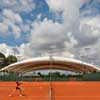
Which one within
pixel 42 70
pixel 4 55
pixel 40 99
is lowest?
pixel 40 99

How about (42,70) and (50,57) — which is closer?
(50,57)

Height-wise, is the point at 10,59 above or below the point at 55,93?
above

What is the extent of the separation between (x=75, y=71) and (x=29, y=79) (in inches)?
503

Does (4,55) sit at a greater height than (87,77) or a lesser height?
greater

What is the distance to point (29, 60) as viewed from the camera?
191ft

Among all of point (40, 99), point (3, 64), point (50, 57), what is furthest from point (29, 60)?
point (3, 64)

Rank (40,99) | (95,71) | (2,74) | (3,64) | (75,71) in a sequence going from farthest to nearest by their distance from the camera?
(3,64) → (75,71) → (2,74) → (95,71) → (40,99)

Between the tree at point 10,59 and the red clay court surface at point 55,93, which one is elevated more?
the tree at point 10,59

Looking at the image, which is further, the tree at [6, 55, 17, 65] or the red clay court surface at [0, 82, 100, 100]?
the tree at [6, 55, 17, 65]

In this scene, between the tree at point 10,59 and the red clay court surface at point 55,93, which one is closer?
the red clay court surface at point 55,93

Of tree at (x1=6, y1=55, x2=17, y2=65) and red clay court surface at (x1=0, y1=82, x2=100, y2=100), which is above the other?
tree at (x1=6, y1=55, x2=17, y2=65)

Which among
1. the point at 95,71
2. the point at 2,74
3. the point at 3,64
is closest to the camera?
the point at 95,71

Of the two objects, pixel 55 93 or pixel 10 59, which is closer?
pixel 55 93

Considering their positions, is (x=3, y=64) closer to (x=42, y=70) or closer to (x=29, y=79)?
(x=42, y=70)
